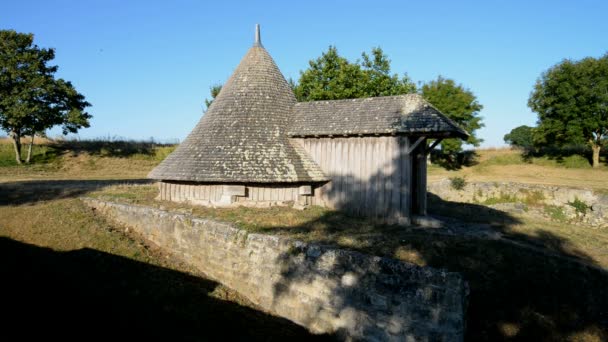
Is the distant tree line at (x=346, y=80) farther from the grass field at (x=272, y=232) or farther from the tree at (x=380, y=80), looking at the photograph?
the grass field at (x=272, y=232)

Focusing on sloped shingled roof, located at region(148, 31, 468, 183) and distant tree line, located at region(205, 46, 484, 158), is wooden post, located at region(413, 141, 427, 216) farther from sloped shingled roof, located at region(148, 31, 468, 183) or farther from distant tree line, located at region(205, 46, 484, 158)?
distant tree line, located at region(205, 46, 484, 158)

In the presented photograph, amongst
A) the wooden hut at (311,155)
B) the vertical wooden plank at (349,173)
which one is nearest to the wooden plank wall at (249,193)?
the wooden hut at (311,155)

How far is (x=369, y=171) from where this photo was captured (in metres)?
11.5

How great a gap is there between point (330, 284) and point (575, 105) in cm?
3175

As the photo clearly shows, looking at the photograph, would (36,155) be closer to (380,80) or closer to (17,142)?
(17,142)

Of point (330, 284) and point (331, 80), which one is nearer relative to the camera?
point (330, 284)

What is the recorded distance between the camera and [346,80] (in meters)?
24.9

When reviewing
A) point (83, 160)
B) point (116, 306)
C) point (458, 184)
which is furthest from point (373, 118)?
point (83, 160)

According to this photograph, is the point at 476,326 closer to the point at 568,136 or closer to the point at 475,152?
the point at 568,136

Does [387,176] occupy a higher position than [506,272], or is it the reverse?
[387,176]

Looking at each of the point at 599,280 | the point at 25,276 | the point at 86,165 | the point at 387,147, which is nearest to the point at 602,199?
the point at 599,280

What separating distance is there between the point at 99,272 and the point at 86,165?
2318cm

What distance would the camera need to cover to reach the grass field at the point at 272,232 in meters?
6.82

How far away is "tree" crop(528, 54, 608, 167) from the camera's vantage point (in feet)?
92.4
